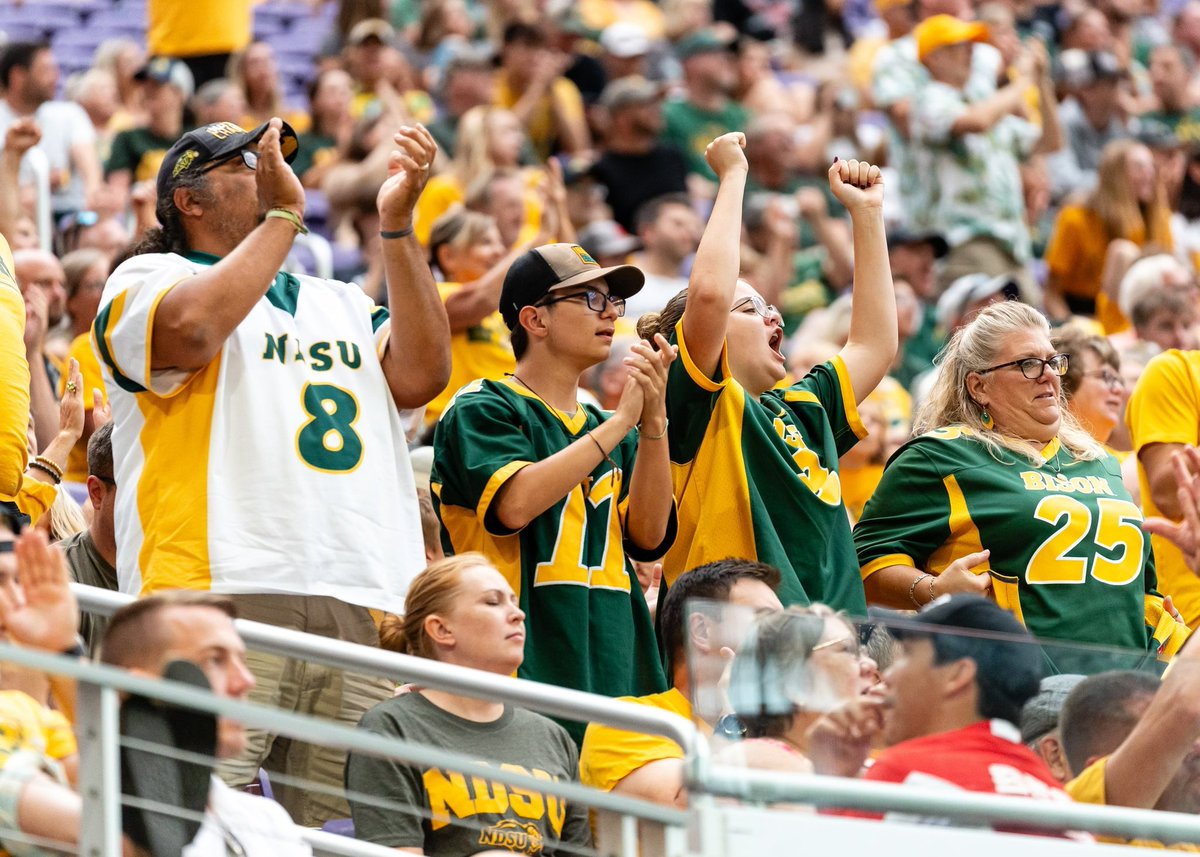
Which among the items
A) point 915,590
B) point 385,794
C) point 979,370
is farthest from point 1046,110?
point 385,794

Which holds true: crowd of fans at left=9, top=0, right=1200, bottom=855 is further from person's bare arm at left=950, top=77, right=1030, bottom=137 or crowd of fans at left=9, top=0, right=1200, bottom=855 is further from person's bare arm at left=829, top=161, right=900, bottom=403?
person's bare arm at left=950, top=77, right=1030, bottom=137

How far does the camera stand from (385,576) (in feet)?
15.3

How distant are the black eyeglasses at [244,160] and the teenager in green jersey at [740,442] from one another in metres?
1.10

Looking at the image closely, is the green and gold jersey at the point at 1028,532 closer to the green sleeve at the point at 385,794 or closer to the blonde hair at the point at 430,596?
the blonde hair at the point at 430,596

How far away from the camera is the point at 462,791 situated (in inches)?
167

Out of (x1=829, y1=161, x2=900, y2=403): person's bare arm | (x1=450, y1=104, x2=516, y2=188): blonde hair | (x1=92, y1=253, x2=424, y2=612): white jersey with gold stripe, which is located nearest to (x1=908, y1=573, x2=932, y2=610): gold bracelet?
(x1=829, y1=161, x2=900, y2=403): person's bare arm

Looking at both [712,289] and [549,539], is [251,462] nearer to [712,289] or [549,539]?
[549,539]

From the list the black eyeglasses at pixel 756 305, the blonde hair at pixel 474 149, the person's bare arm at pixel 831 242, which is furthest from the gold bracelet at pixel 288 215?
the person's bare arm at pixel 831 242

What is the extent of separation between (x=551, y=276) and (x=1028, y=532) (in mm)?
1400

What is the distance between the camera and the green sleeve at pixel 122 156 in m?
10.1

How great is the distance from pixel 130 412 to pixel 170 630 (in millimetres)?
1151

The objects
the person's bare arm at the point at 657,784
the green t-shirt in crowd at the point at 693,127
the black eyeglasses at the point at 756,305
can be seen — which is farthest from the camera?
the green t-shirt in crowd at the point at 693,127

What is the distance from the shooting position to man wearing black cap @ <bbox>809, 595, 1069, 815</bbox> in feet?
11.6

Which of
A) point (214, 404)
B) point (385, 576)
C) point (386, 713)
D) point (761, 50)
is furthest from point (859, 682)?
point (761, 50)
